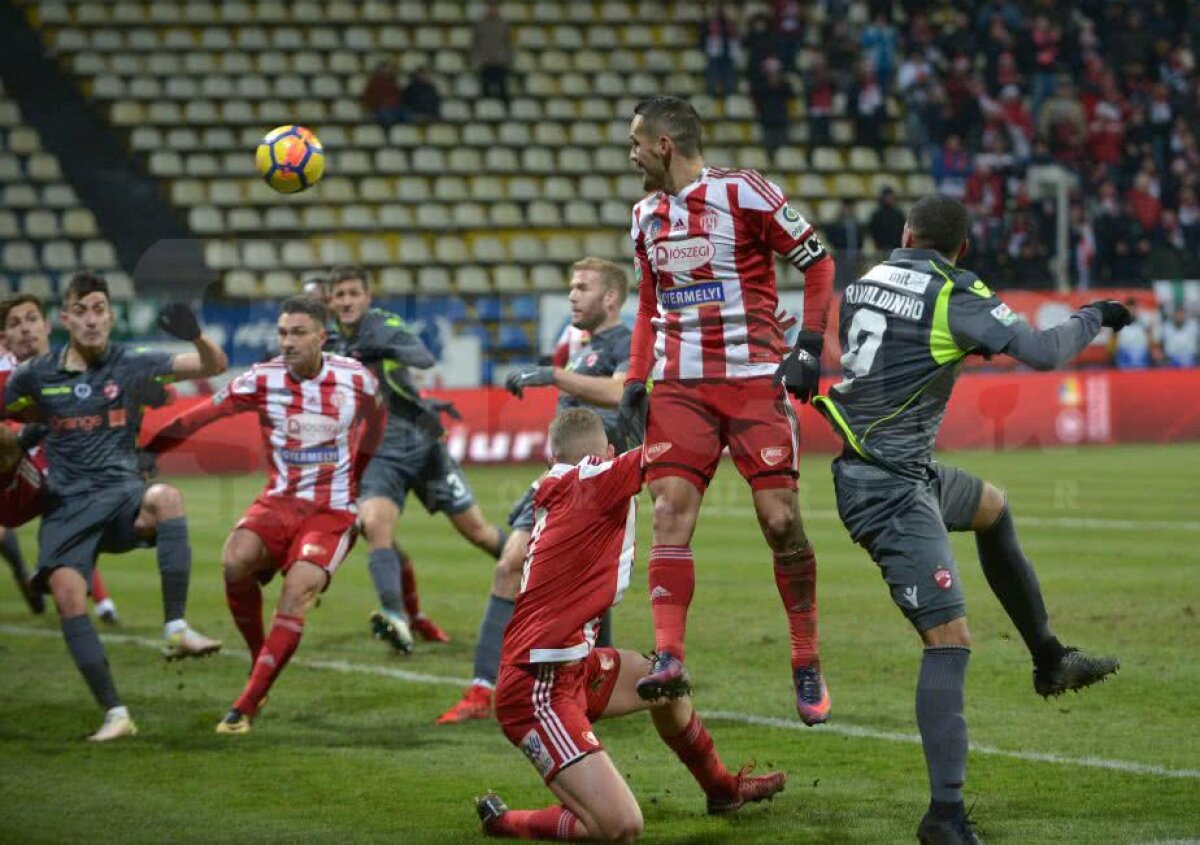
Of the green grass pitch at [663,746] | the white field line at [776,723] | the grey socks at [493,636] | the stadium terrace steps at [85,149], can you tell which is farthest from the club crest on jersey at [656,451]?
the stadium terrace steps at [85,149]

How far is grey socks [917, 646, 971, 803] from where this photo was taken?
19.7 feet

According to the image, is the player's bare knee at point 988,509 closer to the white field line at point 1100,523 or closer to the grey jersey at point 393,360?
the grey jersey at point 393,360

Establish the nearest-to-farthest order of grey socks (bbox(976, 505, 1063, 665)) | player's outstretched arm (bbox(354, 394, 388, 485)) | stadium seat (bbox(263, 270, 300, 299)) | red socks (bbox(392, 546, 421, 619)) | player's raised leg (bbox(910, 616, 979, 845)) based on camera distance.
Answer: player's raised leg (bbox(910, 616, 979, 845)) < grey socks (bbox(976, 505, 1063, 665)) < player's outstretched arm (bbox(354, 394, 388, 485)) < red socks (bbox(392, 546, 421, 619)) < stadium seat (bbox(263, 270, 300, 299))

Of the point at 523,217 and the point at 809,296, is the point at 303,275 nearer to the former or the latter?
the point at 523,217

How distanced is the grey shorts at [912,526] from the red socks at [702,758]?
2.97 ft

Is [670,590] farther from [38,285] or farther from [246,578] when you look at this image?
[38,285]

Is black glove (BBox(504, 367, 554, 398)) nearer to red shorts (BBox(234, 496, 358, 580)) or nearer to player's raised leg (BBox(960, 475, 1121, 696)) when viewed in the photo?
red shorts (BBox(234, 496, 358, 580))

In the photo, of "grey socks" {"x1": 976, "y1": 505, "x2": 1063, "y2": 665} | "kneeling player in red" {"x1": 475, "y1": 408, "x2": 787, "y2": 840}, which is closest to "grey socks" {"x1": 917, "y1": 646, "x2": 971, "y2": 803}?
"grey socks" {"x1": 976, "y1": 505, "x2": 1063, "y2": 665}

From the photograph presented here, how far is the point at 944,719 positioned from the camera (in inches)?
239

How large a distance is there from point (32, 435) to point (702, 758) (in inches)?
170

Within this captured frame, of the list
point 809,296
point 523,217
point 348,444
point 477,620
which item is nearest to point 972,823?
point 809,296

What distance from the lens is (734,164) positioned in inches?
1169

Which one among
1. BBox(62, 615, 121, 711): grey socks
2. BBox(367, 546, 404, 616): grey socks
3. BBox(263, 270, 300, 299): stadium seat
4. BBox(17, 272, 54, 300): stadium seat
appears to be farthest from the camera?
BBox(263, 270, 300, 299): stadium seat

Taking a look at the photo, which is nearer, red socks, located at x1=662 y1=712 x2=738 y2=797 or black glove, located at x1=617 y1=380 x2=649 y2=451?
red socks, located at x1=662 y1=712 x2=738 y2=797
